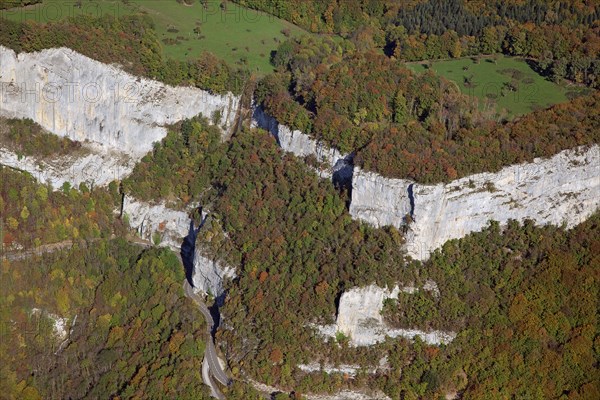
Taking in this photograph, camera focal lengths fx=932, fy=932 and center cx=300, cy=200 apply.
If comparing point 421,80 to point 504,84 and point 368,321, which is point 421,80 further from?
point 368,321

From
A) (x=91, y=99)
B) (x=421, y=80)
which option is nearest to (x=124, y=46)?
(x=91, y=99)

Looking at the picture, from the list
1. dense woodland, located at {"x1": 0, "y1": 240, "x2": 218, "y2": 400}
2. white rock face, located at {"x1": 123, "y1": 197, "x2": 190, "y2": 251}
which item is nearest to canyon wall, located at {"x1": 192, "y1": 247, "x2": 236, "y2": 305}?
dense woodland, located at {"x1": 0, "y1": 240, "x2": 218, "y2": 400}

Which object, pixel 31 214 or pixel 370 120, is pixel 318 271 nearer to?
pixel 370 120

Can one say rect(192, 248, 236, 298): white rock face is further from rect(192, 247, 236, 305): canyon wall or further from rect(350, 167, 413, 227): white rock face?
rect(350, 167, 413, 227): white rock face

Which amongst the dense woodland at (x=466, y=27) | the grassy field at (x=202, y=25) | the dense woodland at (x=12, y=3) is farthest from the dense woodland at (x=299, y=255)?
the dense woodland at (x=12, y=3)

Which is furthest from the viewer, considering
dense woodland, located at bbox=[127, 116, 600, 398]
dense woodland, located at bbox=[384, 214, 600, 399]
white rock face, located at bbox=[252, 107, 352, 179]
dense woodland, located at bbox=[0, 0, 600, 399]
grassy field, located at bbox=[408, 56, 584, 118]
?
grassy field, located at bbox=[408, 56, 584, 118]

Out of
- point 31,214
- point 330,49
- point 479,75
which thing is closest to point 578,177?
point 479,75

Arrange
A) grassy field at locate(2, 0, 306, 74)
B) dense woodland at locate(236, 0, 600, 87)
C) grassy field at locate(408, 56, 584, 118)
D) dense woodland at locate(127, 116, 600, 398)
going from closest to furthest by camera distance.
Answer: dense woodland at locate(127, 116, 600, 398)
grassy field at locate(408, 56, 584, 118)
dense woodland at locate(236, 0, 600, 87)
grassy field at locate(2, 0, 306, 74)
